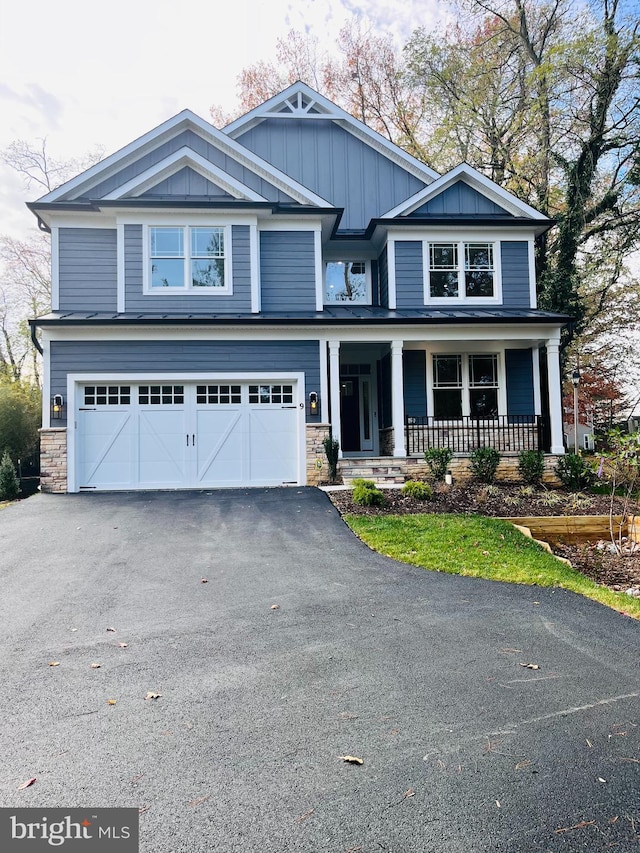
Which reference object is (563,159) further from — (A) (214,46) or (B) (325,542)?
(B) (325,542)

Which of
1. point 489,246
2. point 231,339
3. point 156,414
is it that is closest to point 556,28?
point 489,246

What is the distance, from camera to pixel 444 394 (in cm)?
1326

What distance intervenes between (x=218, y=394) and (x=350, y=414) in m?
4.41

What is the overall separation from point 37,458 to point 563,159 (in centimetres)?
1906

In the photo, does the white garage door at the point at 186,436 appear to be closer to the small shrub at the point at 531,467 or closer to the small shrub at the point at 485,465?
the small shrub at the point at 485,465

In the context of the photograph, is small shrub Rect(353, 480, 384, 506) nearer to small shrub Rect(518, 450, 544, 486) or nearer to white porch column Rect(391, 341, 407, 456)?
white porch column Rect(391, 341, 407, 456)

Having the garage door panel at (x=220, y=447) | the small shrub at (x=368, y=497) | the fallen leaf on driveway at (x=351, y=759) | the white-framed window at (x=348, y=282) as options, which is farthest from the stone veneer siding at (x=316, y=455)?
the fallen leaf on driveway at (x=351, y=759)

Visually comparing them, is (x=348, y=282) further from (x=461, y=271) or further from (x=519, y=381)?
(x=519, y=381)

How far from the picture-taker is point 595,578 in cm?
632

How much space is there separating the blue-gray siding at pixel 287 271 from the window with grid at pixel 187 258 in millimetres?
1040

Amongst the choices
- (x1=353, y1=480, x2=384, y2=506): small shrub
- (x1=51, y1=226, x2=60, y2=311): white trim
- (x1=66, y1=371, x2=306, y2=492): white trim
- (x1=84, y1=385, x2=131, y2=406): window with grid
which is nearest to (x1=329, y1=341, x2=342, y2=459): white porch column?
(x1=66, y1=371, x2=306, y2=492): white trim

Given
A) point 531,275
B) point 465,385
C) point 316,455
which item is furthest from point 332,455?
point 531,275

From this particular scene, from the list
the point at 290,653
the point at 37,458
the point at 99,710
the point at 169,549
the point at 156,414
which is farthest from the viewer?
the point at 37,458

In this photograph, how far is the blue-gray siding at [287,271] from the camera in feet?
41.0
